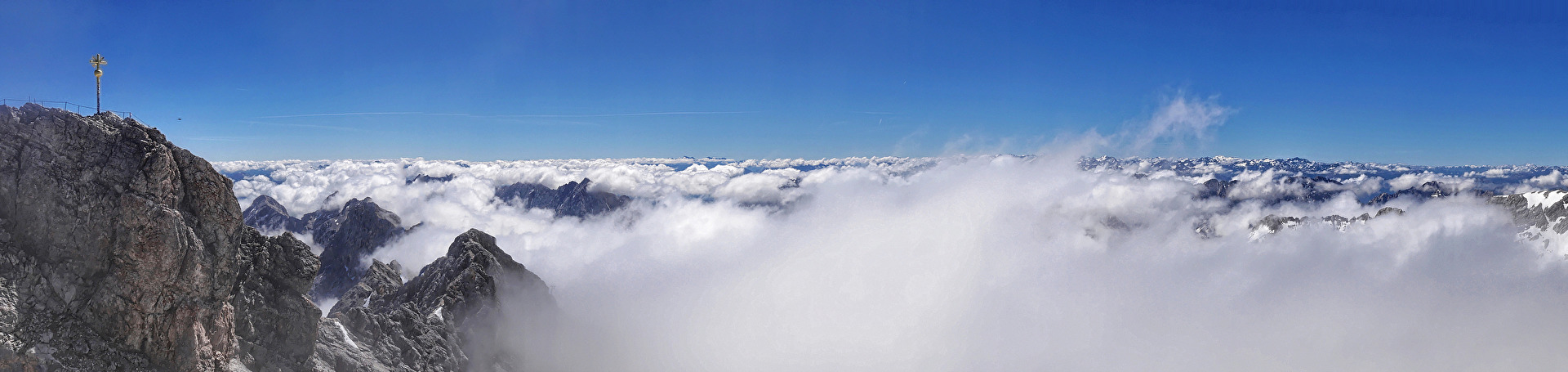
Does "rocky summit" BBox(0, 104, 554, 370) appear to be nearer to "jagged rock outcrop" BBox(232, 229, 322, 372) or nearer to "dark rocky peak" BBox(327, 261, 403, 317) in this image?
"jagged rock outcrop" BBox(232, 229, 322, 372)

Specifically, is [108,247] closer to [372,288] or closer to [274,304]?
[274,304]

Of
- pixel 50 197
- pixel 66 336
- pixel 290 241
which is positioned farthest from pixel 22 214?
pixel 290 241

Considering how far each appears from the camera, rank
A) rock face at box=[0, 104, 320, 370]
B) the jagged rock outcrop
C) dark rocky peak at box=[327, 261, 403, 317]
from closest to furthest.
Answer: rock face at box=[0, 104, 320, 370] → the jagged rock outcrop → dark rocky peak at box=[327, 261, 403, 317]

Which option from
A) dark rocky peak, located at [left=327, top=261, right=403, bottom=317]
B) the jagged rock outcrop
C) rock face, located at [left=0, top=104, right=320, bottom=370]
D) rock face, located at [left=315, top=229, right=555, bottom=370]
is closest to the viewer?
rock face, located at [left=0, top=104, right=320, bottom=370]

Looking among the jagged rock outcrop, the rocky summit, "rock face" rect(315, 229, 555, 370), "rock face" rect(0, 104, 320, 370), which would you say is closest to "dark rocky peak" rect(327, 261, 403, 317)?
"rock face" rect(315, 229, 555, 370)

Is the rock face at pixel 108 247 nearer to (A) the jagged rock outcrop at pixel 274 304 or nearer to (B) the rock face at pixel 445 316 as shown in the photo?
(A) the jagged rock outcrop at pixel 274 304
